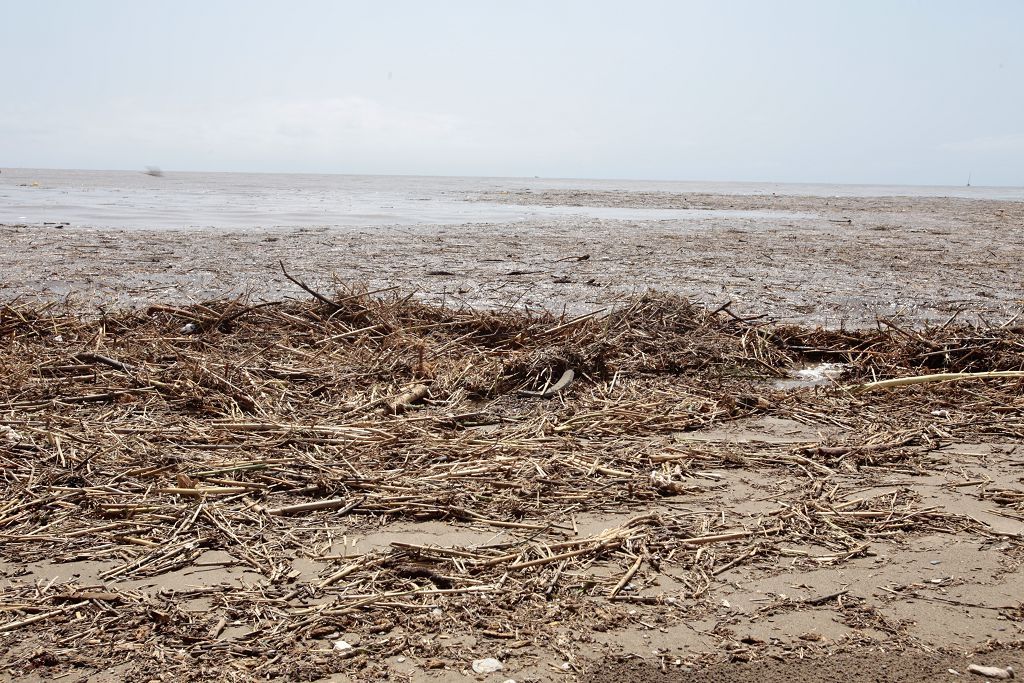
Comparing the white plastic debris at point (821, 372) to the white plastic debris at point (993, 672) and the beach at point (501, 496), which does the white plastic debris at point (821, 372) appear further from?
the white plastic debris at point (993, 672)

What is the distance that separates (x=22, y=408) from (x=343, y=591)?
250cm

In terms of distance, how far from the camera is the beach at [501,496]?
79.3 inches

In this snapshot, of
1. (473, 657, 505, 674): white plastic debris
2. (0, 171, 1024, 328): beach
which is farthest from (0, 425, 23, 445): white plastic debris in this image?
(0, 171, 1024, 328): beach

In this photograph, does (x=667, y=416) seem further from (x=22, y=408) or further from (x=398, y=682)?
(x=22, y=408)

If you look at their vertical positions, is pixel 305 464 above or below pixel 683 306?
below

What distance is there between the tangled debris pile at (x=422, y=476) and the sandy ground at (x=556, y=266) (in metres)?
2.37

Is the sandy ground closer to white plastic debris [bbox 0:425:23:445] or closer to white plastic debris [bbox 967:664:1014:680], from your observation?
white plastic debris [bbox 0:425:23:445]

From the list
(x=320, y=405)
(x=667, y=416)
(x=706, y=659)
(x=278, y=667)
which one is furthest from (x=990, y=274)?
(x=278, y=667)

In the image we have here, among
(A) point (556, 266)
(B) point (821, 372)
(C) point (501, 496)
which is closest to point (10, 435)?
(C) point (501, 496)

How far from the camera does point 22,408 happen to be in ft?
12.6

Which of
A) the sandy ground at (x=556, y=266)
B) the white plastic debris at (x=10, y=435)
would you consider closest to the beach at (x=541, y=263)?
the sandy ground at (x=556, y=266)

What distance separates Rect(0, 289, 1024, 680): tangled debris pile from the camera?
2102 millimetres

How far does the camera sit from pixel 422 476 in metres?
3.10

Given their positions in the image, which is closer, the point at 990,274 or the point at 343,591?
the point at 343,591
